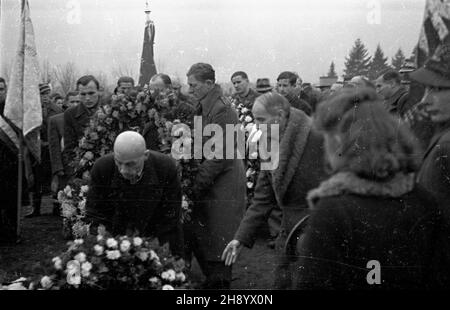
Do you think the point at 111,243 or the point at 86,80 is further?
the point at 86,80

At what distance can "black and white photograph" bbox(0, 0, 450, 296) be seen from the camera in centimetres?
258

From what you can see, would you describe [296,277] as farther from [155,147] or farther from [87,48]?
[87,48]

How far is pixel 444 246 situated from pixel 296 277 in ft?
2.17

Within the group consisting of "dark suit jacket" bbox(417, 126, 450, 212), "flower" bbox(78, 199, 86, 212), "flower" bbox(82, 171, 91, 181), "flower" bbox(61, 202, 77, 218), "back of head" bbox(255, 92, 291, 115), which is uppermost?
"back of head" bbox(255, 92, 291, 115)

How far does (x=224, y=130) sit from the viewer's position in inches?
123

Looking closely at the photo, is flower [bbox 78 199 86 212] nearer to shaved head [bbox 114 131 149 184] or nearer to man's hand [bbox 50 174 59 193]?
man's hand [bbox 50 174 59 193]

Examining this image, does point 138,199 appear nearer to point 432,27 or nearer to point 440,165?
point 440,165

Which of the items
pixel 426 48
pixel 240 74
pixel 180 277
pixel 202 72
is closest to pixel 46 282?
pixel 180 277

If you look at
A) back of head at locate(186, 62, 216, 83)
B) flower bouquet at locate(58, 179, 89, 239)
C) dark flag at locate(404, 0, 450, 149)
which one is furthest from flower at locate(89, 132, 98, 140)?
dark flag at locate(404, 0, 450, 149)

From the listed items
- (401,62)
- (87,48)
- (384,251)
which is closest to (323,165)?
(384,251)

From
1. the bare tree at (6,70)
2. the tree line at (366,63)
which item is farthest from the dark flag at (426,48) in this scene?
the bare tree at (6,70)

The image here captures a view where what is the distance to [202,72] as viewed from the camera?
3.07 metres

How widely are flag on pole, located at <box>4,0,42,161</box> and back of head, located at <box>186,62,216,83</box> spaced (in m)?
0.82

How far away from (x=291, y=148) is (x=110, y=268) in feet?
3.30
